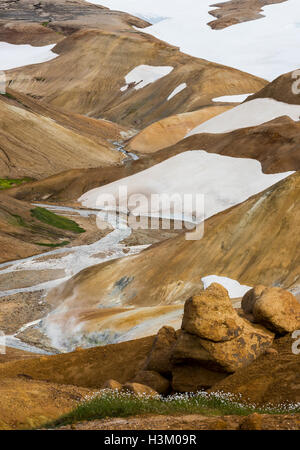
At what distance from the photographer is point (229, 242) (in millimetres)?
33594

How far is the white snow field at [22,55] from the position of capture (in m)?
159

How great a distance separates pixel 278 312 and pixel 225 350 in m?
1.84

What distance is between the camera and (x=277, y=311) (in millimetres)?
15586

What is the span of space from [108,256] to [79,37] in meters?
111

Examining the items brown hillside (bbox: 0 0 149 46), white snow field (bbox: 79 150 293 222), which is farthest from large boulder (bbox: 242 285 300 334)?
brown hillside (bbox: 0 0 149 46)

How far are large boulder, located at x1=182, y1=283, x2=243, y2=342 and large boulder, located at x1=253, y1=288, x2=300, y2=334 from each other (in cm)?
77

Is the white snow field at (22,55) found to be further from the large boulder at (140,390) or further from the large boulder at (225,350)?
the large boulder at (140,390)

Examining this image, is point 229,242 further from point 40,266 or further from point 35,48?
point 35,48

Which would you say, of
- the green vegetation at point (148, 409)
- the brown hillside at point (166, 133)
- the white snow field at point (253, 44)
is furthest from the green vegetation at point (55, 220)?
the white snow field at point (253, 44)

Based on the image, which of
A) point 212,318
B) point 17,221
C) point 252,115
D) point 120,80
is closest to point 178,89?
point 120,80

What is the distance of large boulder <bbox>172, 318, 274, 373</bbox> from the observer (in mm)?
14534

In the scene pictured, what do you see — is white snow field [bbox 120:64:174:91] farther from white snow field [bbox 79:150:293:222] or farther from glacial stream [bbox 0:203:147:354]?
glacial stream [bbox 0:203:147:354]

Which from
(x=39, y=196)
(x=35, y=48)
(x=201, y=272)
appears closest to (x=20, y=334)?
(x=201, y=272)

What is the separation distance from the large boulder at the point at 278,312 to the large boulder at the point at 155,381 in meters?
2.78
